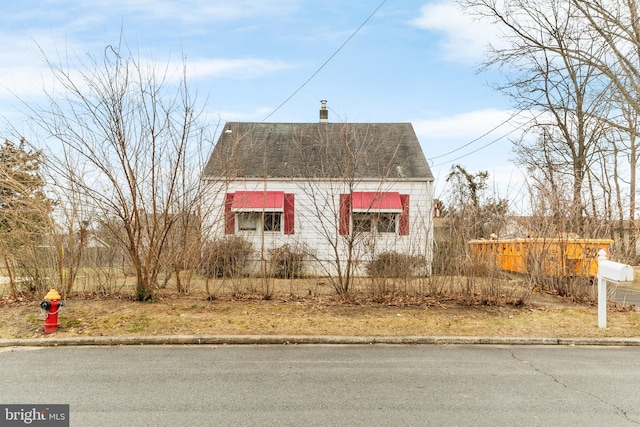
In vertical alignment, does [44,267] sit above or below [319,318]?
above

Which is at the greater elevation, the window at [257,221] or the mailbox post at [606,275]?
the window at [257,221]

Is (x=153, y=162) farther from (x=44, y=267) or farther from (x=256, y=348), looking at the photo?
(x=256, y=348)

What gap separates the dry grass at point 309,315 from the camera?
7.86m

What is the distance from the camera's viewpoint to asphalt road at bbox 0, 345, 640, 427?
14.2 ft

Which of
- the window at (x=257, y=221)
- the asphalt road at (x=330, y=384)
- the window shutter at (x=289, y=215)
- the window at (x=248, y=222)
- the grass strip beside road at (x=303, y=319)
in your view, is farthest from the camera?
Answer: the window shutter at (x=289, y=215)

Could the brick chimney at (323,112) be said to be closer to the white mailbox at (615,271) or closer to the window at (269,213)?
the window at (269,213)

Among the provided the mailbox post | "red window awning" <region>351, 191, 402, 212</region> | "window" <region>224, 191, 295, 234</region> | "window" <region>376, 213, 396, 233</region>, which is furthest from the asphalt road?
"window" <region>224, 191, 295, 234</region>

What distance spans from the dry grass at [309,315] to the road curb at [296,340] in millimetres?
234

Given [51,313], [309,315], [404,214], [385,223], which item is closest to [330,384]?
[309,315]

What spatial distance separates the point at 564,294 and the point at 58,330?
10468 mm

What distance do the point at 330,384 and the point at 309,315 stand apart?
3487 millimetres

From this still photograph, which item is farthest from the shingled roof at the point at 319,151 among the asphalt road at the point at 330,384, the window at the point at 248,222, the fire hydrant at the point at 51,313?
the asphalt road at the point at 330,384

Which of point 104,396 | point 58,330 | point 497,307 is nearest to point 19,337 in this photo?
point 58,330

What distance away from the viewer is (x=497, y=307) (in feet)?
31.9
